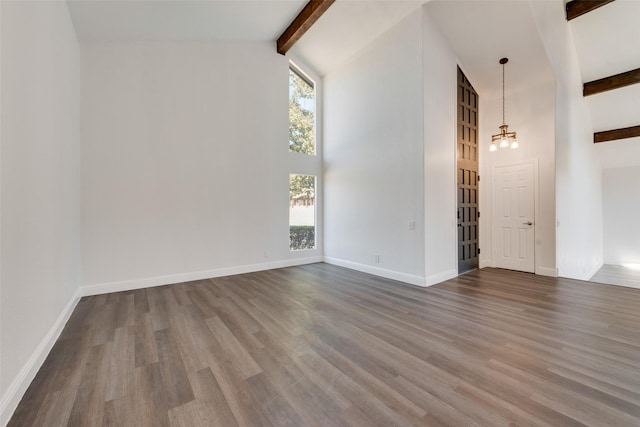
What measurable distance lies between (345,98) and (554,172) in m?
4.06

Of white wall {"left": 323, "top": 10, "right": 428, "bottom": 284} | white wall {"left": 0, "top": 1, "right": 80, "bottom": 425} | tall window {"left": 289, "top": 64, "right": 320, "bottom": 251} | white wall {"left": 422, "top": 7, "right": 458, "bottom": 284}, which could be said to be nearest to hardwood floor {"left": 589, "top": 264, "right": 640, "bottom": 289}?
white wall {"left": 422, "top": 7, "right": 458, "bottom": 284}

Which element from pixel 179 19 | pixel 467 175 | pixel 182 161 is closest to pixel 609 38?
pixel 467 175

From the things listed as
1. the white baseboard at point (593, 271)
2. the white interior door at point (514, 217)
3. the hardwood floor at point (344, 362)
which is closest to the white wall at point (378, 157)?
the hardwood floor at point (344, 362)

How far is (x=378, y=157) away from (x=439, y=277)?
90.2 inches

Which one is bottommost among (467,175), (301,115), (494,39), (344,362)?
(344,362)

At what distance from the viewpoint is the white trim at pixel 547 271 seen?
4.64 meters

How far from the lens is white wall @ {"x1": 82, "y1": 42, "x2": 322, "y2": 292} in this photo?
3917 mm

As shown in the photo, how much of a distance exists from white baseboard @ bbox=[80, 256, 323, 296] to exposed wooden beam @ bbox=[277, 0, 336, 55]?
4.29 m

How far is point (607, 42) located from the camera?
512cm

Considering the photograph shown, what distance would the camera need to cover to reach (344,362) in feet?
6.78

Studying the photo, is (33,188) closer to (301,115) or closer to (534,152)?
(301,115)

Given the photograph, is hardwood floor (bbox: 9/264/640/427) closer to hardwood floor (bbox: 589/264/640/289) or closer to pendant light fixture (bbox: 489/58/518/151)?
pendant light fixture (bbox: 489/58/518/151)

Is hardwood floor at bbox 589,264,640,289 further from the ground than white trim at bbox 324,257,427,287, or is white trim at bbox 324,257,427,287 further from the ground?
white trim at bbox 324,257,427,287

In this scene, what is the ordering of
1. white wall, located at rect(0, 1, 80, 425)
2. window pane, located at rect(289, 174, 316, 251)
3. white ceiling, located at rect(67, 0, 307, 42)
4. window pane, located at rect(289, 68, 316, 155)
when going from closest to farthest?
1. white wall, located at rect(0, 1, 80, 425)
2. white ceiling, located at rect(67, 0, 307, 42)
3. window pane, located at rect(289, 174, 316, 251)
4. window pane, located at rect(289, 68, 316, 155)
